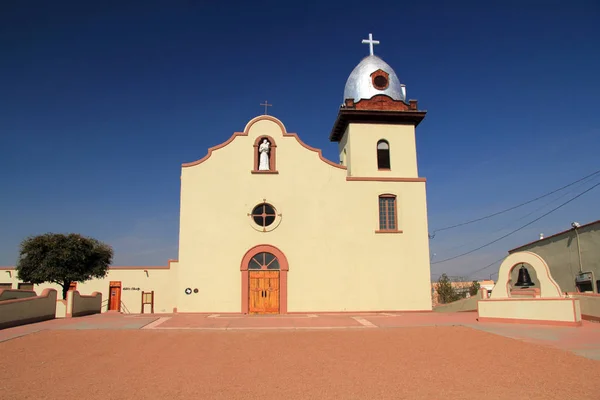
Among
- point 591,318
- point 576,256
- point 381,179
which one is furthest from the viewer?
point 576,256

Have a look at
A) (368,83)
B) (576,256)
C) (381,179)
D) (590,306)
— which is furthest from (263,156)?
(576,256)

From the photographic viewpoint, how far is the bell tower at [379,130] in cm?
2447

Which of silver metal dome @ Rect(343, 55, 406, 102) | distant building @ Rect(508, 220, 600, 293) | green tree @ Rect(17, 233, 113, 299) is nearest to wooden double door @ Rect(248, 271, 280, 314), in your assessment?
silver metal dome @ Rect(343, 55, 406, 102)

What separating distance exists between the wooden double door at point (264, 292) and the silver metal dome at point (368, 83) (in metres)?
10.5

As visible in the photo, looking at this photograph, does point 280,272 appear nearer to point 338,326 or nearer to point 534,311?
point 338,326

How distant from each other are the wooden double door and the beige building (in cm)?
5

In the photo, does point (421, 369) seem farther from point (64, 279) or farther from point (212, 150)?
point (64, 279)

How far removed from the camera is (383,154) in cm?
2491

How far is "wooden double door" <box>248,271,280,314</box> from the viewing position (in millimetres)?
22078

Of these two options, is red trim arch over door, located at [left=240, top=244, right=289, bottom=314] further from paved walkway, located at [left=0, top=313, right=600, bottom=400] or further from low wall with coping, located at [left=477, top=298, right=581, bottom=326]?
low wall with coping, located at [left=477, top=298, right=581, bottom=326]

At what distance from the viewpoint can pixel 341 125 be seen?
1022 inches

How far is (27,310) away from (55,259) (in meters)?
14.1

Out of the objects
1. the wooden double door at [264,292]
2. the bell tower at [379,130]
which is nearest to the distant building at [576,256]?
the bell tower at [379,130]

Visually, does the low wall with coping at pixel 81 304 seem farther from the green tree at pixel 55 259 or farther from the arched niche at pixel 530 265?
the arched niche at pixel 530 265
